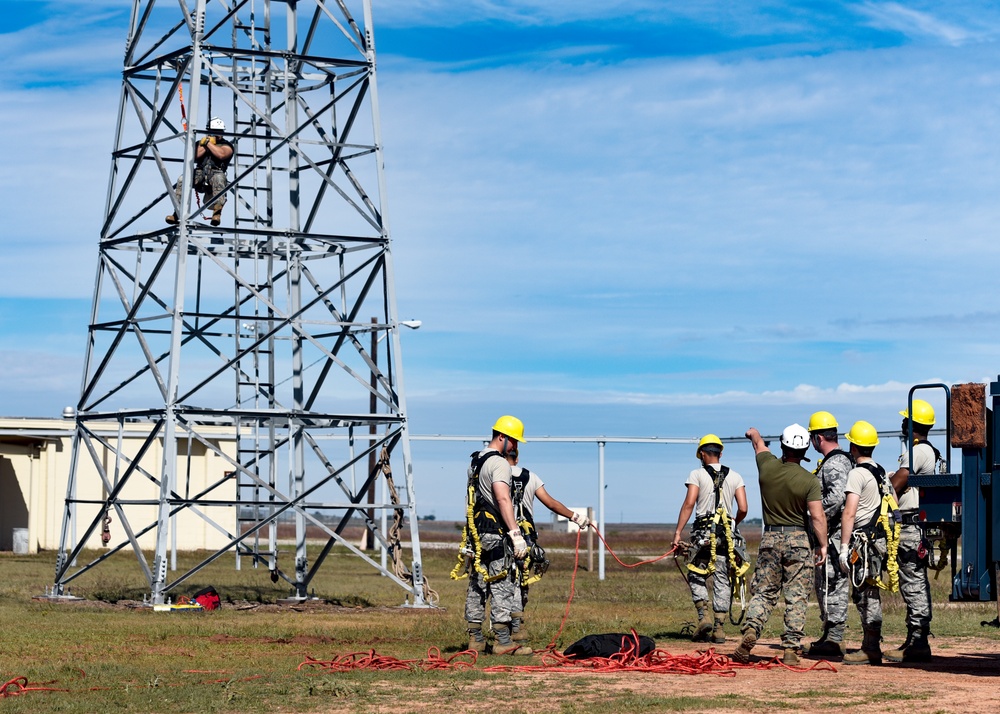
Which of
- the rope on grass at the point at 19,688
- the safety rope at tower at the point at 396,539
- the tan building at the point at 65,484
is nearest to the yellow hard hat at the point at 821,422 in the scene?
the rope on grass at the point at 19,688

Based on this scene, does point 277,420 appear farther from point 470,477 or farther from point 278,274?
point 470,477

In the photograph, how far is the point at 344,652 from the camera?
14.5m

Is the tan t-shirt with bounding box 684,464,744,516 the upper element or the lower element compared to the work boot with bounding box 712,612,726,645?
upper

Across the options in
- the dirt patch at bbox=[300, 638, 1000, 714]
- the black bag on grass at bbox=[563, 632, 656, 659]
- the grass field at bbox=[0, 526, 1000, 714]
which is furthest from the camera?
the black bag on grass at bbox=[563, 632, 656, 659]

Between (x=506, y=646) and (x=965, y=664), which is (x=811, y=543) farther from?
(x=506, y=646)

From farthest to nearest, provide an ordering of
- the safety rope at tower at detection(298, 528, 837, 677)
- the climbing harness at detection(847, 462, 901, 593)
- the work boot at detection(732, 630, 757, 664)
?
the work boot at detection(732, 630, 757, 664), the climbing harness at detection(847, 462, 901, 593), the safety rope at tower at detection(298, 528, 837, 677)

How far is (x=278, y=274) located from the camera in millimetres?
22109

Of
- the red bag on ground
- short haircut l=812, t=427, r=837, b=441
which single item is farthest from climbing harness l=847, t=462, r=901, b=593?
the red bag on ground

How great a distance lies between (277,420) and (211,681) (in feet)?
32.5

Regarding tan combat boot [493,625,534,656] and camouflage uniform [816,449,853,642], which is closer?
camouflage uniform [816,449,853,642]

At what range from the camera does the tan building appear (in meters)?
39.5

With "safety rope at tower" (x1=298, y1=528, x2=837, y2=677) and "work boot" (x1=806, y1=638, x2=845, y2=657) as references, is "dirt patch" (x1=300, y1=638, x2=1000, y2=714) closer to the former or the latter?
"safety rope at tower" (x1=298, y1=528, x2=837, y2=677)

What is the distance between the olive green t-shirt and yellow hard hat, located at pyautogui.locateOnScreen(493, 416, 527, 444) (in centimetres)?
234

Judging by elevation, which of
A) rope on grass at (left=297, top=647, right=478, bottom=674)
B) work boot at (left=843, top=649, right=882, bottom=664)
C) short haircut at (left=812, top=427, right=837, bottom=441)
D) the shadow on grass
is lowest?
rope on grass at (left=297, top=647, right=478, bottom=674)
